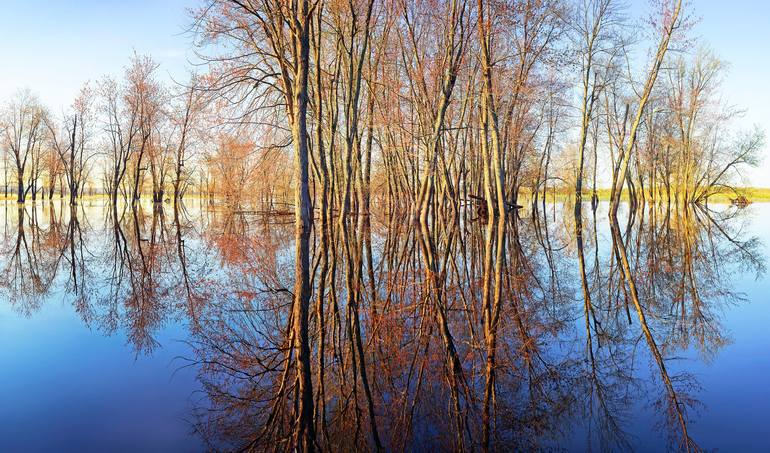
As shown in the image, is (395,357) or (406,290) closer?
(395,357)

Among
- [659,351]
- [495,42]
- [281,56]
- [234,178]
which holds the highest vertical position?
[495,42]

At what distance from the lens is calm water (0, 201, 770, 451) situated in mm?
3020

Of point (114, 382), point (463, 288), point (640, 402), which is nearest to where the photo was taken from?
point (640, 402)

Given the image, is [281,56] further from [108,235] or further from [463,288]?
[463,288]

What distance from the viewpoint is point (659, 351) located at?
4.69 metres

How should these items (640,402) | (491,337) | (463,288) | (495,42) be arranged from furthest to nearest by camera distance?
(495,42) → (463,288) → (491,337) → (640,402)

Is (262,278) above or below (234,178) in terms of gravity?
below

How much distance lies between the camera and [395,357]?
4203 millimetres

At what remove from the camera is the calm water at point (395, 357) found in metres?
3.02

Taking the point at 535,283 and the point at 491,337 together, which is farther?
the point at 535,283

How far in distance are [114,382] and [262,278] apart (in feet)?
14.0

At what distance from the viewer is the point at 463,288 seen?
23.5 ft

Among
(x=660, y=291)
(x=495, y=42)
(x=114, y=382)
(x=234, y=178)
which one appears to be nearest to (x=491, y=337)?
(x=114, y=382)

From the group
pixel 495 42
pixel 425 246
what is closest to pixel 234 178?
pixel 495 42
